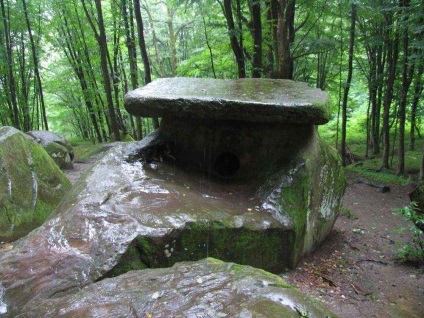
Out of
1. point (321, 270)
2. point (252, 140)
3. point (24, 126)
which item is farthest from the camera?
point (24, 126)

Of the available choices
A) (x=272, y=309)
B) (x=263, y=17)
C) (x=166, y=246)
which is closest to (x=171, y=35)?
(x=263, y=17)

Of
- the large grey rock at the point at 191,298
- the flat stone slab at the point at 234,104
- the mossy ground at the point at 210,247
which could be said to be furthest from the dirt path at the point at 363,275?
the flat stone slab at the point at 234,104

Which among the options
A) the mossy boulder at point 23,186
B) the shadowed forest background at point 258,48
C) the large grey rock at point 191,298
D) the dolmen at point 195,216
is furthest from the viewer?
the shadowed forest background at point 258,48

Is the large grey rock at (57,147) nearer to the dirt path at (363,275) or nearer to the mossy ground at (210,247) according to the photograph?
the mossy ground at (210,247)

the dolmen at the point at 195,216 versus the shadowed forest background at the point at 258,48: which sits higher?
the shadowed forest background at the point at 258,48

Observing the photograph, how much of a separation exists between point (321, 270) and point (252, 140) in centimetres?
199

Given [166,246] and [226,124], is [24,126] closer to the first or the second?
[226,124]

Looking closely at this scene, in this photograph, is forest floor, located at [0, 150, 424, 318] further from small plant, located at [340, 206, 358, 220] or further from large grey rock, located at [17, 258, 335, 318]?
large grey rock, located at [17, 258, 335, 318]

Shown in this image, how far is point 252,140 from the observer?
183 inches

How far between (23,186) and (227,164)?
3.19m

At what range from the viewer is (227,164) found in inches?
195

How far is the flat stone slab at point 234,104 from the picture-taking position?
3900mm

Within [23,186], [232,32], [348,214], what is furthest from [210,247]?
[232,32]

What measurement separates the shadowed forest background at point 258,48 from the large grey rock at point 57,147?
145cm
